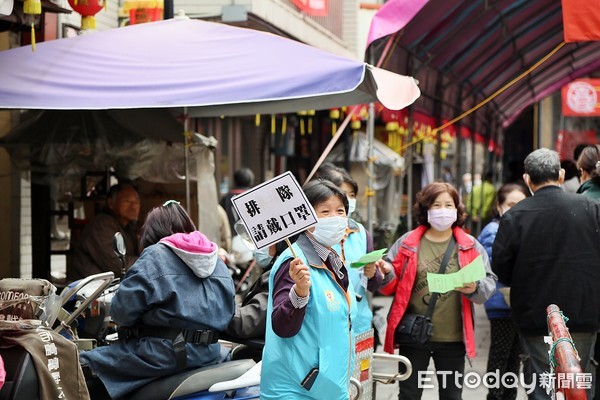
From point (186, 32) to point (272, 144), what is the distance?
1246 centimetres

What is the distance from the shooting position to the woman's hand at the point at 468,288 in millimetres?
6828

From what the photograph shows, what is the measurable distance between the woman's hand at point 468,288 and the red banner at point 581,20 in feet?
12.8

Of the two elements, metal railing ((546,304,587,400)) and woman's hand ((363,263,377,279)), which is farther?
woman's hand ((363,263,377,279))

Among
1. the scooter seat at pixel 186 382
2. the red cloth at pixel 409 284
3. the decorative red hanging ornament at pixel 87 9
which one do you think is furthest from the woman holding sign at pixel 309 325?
the decorative red hanging ornament at pixel 87 9

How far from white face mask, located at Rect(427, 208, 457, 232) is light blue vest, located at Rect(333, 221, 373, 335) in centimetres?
57

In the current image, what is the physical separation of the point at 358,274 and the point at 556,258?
1.44 m

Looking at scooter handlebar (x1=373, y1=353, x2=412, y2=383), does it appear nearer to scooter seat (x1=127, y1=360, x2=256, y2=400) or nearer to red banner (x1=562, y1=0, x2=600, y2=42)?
scooter seat (x1=127, y1=360, x2=256, y2=400)

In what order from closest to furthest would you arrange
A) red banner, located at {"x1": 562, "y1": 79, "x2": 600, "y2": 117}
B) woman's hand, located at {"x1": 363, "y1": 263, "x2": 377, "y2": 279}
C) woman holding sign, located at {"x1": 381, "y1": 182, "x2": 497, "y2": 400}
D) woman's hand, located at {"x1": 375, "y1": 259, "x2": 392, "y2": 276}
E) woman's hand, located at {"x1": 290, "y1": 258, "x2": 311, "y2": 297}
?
woman's hand, located at {"x1": 290, "y1": 258, "x2": 311, "y2": 297}, woman's hand, located at {"x1": 363, "y1": 263, "x2": 377, "y2": 279}, woman's hand, located at {"x1": 375, "y1": 259, "x2": 392, "y2": 276}, woman holding sign, located at {"x1": 381, "y1": 182, "x2": 497, "y2": 400}, red banner, located at {"x1": 562, "y1": 79, "x2": 600, "y2": 117}

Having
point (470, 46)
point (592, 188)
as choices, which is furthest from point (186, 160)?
point (470, 46)

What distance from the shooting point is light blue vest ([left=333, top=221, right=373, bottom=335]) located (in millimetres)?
6977

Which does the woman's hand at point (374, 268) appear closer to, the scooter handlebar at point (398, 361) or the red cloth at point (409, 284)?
the red cloth at point (409, 284)

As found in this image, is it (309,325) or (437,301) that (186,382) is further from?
(437,301)

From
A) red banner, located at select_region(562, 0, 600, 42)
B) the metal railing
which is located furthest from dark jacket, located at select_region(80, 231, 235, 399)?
red banner, located at select_region(562, 0, 600, 42)

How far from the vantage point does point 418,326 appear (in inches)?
273
